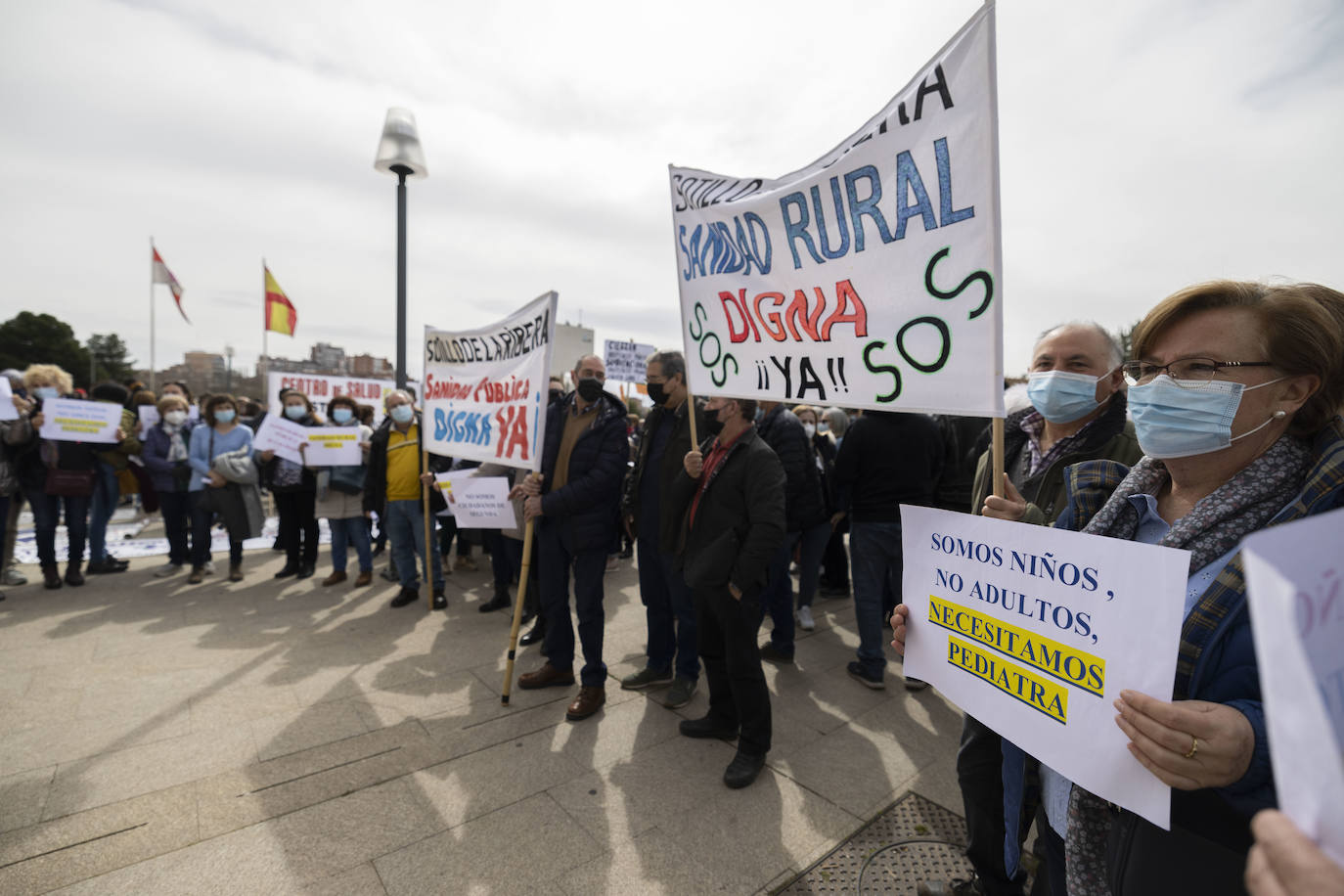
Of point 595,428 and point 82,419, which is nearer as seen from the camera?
point 595,428

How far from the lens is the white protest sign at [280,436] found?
236 inches

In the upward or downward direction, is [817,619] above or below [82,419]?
below

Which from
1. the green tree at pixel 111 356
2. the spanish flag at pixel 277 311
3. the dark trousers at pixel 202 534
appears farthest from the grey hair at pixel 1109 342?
the green tree at pixel 111 356

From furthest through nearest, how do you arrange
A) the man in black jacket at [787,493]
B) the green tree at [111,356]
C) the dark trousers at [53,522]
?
the green tree at [111,356]
the dark trousers at [53,522]
the man in black jacket at [787,493]

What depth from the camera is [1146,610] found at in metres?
1.12

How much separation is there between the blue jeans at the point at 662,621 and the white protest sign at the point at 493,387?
993 millimetres

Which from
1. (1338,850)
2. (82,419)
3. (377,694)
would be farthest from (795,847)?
(82,419)

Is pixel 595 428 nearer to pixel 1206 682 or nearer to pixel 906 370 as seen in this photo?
pixel 906 370

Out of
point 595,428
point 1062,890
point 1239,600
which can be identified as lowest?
point 1062,890

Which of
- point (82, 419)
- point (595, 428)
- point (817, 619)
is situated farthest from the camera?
point (82, 419)

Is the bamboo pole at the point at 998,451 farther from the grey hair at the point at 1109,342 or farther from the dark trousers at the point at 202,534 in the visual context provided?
the dark trousers at the point at 202,534

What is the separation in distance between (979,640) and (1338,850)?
0.96 metres

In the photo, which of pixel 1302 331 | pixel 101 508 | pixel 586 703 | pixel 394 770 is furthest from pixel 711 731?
pixel 101 508

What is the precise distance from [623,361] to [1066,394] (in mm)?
11496
